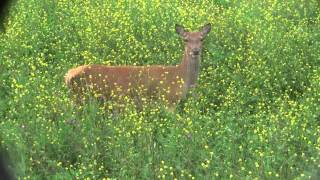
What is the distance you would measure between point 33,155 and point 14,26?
5014 mm

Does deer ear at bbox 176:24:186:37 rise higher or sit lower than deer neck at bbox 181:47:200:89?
higher

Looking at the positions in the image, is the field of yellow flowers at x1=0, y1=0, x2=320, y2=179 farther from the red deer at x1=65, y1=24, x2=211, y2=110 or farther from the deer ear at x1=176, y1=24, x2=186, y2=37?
the deer ear at x1=176, y1=24, x2=186, y2=37

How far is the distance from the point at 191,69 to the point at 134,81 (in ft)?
2.66

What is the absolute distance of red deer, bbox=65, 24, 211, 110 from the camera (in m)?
7.78

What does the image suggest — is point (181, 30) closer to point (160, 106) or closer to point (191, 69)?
point (191, 69)

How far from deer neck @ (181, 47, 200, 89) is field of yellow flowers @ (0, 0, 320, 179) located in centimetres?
13

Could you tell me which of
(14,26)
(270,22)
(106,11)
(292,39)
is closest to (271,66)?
(292,39)

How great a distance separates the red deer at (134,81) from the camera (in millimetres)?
7777

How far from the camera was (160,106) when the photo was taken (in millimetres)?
7270

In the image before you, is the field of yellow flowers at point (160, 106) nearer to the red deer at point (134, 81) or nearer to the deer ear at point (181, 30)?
the red deer at point (134, 81)

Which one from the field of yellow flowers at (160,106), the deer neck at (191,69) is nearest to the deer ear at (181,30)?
the deer neck at (191,69)

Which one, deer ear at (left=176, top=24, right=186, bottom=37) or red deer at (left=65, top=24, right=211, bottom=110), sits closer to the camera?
red deer at (left=65, top=24, right=211, bottom=110)

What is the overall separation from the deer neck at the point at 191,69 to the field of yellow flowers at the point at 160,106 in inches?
5.2

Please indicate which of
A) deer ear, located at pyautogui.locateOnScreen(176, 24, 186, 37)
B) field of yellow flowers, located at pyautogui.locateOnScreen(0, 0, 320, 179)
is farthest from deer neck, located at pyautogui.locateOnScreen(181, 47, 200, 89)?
deer ear, located at pyautogui.locateOnScreen(176, 24, 186, 37)
